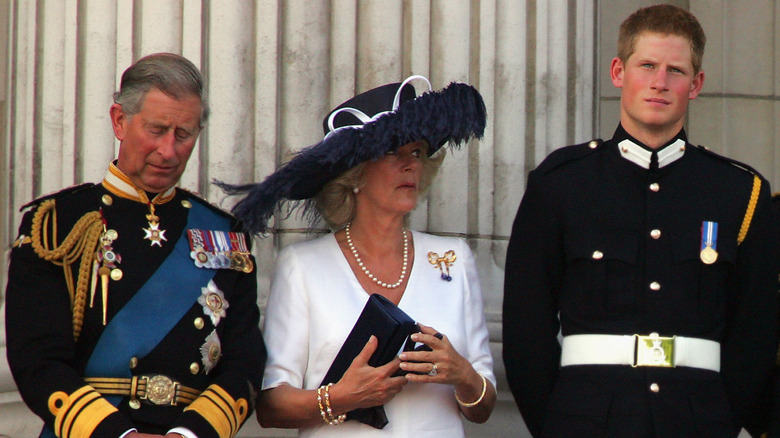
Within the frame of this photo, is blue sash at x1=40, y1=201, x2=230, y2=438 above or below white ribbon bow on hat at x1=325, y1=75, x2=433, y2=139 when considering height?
below

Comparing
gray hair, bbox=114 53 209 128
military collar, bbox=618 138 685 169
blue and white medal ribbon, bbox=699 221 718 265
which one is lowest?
blue and white medal ribbon, bbox=699 221 718 265

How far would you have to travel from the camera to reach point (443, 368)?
13.5 feet

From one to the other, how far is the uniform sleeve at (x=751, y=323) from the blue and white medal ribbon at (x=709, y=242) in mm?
100

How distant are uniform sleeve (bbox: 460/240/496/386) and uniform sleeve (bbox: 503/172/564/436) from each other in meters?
0.15

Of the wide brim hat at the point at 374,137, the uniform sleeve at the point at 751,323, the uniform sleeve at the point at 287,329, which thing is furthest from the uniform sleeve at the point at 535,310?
the uniform sleeve at the point at 287,329

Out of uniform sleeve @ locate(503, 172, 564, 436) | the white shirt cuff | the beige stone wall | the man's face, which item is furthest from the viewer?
the beige stone wall

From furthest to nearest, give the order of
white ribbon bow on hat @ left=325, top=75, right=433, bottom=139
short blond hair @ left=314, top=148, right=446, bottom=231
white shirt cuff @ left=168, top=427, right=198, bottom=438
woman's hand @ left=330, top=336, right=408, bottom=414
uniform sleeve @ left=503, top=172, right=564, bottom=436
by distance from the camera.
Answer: short blond hair @ left=314, top=148, right=446, bottom=231 → white ribbon bow on hat @ left=325, top=75, right=433, bottom=139 → uniform sleeve @ left=503, top=172, right=564, bottom=436 → woman's hand @ left=330, top=336, right=408, bottom=414 → white shirt cuff @ left=168, top=427, right=198, bottom=438

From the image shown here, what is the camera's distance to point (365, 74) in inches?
196

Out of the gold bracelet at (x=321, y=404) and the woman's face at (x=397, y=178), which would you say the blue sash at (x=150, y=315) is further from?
the woman's face at (x=397, y=178)

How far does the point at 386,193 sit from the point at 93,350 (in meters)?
1.10

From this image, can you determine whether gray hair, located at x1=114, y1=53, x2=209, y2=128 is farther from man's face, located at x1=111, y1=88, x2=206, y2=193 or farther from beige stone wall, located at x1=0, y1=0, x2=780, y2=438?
beige stone wall, located at x1=0, y1=0, x2=780, y2=438

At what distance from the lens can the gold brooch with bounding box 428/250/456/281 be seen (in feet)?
14.6

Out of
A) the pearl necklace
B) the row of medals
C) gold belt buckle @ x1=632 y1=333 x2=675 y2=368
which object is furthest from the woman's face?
gold belt buckle @ x1=632 y1=333 x2=675 y2=368

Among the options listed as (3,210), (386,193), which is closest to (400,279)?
(386,193)
